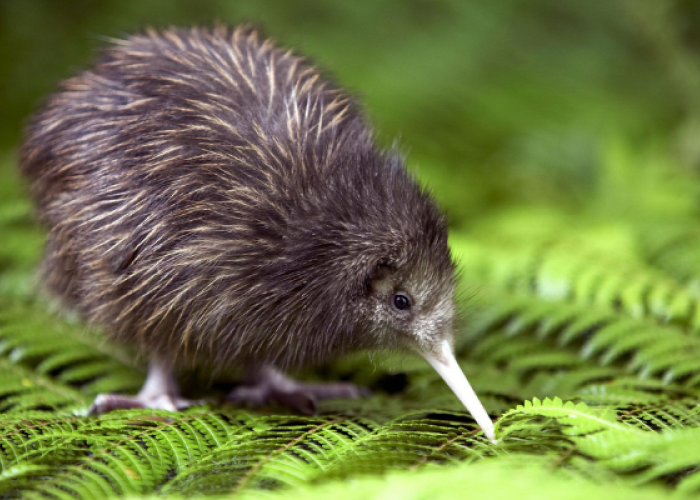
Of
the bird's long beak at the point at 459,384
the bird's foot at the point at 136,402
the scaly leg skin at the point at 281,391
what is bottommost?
the bird's foot at the point at 136,402

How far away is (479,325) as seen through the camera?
3.20 metres

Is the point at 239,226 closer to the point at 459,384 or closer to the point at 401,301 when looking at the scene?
the point at 401,301

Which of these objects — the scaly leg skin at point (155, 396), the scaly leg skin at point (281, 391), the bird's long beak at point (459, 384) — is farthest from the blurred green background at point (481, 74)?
the scaly leg skin at point (155, 396)

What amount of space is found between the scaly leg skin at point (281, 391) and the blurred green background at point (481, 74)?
164cm

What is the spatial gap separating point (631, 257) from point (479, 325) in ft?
3.08

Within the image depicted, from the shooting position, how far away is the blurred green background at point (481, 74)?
15.3 ft

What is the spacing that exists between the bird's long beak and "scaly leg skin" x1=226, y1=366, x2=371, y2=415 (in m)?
0.53

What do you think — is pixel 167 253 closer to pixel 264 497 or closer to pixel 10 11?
pixel 264 497

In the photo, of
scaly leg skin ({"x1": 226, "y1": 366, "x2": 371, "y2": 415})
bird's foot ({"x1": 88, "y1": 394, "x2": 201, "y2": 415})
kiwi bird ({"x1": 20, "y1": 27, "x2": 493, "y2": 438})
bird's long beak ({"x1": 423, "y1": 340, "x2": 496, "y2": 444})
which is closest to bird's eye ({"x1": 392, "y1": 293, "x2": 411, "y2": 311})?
kiwi bird ({"x1": 20, "y1": 27, "x2": 493, "y2": 438})

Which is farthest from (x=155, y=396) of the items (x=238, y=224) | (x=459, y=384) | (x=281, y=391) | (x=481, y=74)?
(x=481, y=74)

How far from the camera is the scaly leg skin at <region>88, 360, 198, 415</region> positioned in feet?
8.70

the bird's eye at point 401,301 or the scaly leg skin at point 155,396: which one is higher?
the bird's eye at point 401,301

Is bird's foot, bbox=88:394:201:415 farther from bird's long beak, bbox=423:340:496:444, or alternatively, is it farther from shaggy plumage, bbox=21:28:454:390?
bird's long beak, bbox=423:340:496:444

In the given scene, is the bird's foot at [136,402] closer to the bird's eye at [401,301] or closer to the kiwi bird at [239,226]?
the kiwi bird at [239,226]
